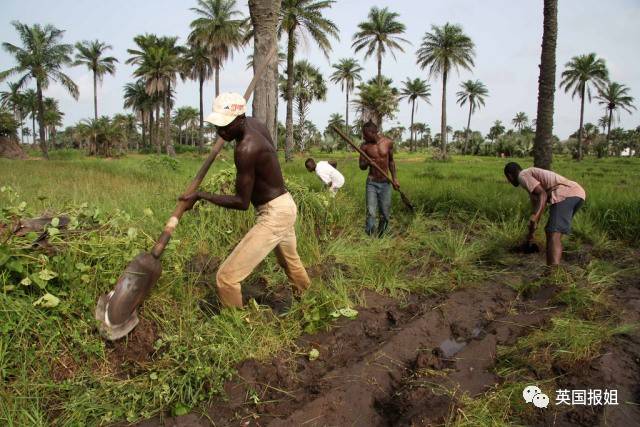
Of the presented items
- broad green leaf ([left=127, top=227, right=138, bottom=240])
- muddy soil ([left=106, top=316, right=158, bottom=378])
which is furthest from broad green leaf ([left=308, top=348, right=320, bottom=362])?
broad green leaf ([left=127, top=227, right=138, bottom=240])

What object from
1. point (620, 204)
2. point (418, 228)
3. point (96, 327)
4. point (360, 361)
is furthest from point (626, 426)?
point (620, 204)

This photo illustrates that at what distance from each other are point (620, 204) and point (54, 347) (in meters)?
6.92

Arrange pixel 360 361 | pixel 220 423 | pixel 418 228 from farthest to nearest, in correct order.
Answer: pixel 418 228 → pixel 360 361 → pixel 220 423

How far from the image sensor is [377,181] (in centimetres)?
580

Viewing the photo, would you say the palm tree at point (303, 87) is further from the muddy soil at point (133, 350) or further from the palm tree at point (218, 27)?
the muddy soil at point (133, 350)

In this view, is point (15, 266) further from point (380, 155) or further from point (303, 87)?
point (303, 87)

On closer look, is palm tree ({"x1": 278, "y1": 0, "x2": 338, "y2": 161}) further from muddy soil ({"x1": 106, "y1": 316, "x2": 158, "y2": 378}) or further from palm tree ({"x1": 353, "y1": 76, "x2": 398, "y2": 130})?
muddy soil ({"x1": 106, "y1": 316, "x2": 158, "y2": 378})

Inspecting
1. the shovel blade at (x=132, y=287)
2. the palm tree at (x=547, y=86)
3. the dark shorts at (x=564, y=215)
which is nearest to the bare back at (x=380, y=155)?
the dark shorts at (x=564, y=215)

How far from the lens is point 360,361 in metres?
2.85

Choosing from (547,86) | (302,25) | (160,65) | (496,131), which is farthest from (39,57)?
(496,131)

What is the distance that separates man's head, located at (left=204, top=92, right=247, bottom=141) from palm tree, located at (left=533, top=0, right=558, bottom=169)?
17.9ft

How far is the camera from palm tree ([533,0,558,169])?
6.41 m

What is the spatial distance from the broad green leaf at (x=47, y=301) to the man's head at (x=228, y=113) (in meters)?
1.46

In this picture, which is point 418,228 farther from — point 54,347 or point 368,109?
point 368,109
